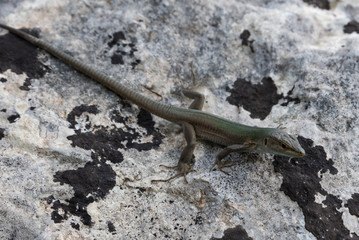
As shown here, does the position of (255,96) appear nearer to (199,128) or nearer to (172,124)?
(199,128)

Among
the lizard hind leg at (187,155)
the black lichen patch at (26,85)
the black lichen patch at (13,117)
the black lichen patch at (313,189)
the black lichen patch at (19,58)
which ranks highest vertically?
the black lichen patch at (313,189)

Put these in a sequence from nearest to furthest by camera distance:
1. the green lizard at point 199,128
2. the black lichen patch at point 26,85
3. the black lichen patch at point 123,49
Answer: the green lizard at point 199,128
the black lichen patch at point 26,85
the black lichen patch at point 123,49

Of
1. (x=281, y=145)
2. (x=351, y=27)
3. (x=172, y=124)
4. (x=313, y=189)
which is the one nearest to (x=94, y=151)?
(x=172, y=124)

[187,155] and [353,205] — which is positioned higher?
[353,205]

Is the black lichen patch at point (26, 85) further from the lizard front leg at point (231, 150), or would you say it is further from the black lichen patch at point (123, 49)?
the lizard front leg at point (231, 150)

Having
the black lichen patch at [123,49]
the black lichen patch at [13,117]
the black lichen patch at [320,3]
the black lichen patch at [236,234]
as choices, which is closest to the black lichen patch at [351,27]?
the black lichen patch at [320,3]

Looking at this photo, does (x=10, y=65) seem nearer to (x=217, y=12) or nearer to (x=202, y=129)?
(x=202, y=129)
